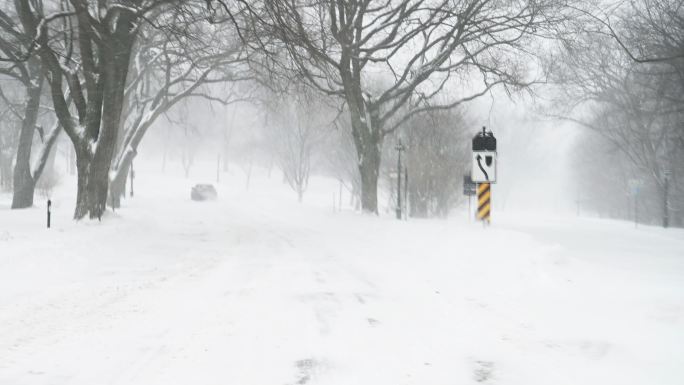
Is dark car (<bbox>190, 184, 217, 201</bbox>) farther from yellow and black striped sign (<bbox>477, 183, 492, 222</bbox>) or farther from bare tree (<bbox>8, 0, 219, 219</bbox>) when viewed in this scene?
yellow and black striped sign (<bbox>477, 183, 492, 222</bbox>)

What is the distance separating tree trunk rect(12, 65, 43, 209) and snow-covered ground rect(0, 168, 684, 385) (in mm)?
7113

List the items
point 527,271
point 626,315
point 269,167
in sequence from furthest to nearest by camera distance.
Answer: point 269,167
point 527,271
point 626,315

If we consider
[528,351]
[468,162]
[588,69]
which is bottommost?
[528,351]

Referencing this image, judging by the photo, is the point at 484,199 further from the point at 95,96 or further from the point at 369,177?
the point at 95,96

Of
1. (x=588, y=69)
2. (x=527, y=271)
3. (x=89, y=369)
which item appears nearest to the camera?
(x=89, y=369)

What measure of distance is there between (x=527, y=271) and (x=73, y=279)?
7415 mm

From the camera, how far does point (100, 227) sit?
1371 centimetres

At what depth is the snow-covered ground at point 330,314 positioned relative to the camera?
15.2 ft

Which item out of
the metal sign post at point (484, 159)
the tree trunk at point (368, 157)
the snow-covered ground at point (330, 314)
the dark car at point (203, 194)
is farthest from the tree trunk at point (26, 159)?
the dark car at point (203, 194)

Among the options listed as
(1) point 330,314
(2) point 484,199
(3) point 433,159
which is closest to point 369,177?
(3) point 433,159

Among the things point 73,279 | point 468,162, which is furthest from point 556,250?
point 468,162

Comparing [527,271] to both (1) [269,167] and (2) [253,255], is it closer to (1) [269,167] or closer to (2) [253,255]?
(2) [253,255]

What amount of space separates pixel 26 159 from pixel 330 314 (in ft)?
58.1

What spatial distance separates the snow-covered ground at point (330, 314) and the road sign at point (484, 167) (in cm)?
142
